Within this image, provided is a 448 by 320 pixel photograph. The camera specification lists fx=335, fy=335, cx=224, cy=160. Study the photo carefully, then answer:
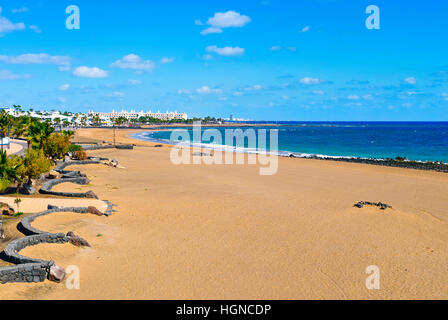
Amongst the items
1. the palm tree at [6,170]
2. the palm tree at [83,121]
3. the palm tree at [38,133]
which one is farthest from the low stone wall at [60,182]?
the palm tree at [83,121]

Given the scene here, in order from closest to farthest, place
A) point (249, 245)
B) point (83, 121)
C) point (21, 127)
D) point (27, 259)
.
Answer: point (27, 259) < point (249, 245) < point (21, 127) < point (83, 121)

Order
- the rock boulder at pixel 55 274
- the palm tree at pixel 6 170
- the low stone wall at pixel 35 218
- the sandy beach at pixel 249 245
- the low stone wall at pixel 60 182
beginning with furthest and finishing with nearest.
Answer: the low stone wall at pixel 60 182
the palm tree at pixel 6 170
the low stone wall at pixel 35 218
the sandy beach at pixel 249 245
the rock boulder at pixel 55 274

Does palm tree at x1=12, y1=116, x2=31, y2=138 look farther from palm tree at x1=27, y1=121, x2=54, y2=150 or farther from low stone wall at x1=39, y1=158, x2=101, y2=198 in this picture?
low stone wall at x1=39, y1=158, x2=101, y2=198

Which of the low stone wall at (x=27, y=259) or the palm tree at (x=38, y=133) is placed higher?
the palm tree at (x=38, y=133)

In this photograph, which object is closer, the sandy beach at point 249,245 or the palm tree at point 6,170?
the sandy beach at point 249,245

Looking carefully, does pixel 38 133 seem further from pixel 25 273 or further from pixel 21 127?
pixel 21 127

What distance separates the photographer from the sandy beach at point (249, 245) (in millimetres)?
10266

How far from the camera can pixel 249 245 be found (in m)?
13.8

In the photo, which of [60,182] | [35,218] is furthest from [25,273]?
[60,182]

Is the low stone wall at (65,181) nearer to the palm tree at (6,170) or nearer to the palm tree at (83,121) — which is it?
the palm tree at (6,170)

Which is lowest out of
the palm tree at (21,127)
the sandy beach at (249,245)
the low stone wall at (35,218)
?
the sandy beach at (249,245)
